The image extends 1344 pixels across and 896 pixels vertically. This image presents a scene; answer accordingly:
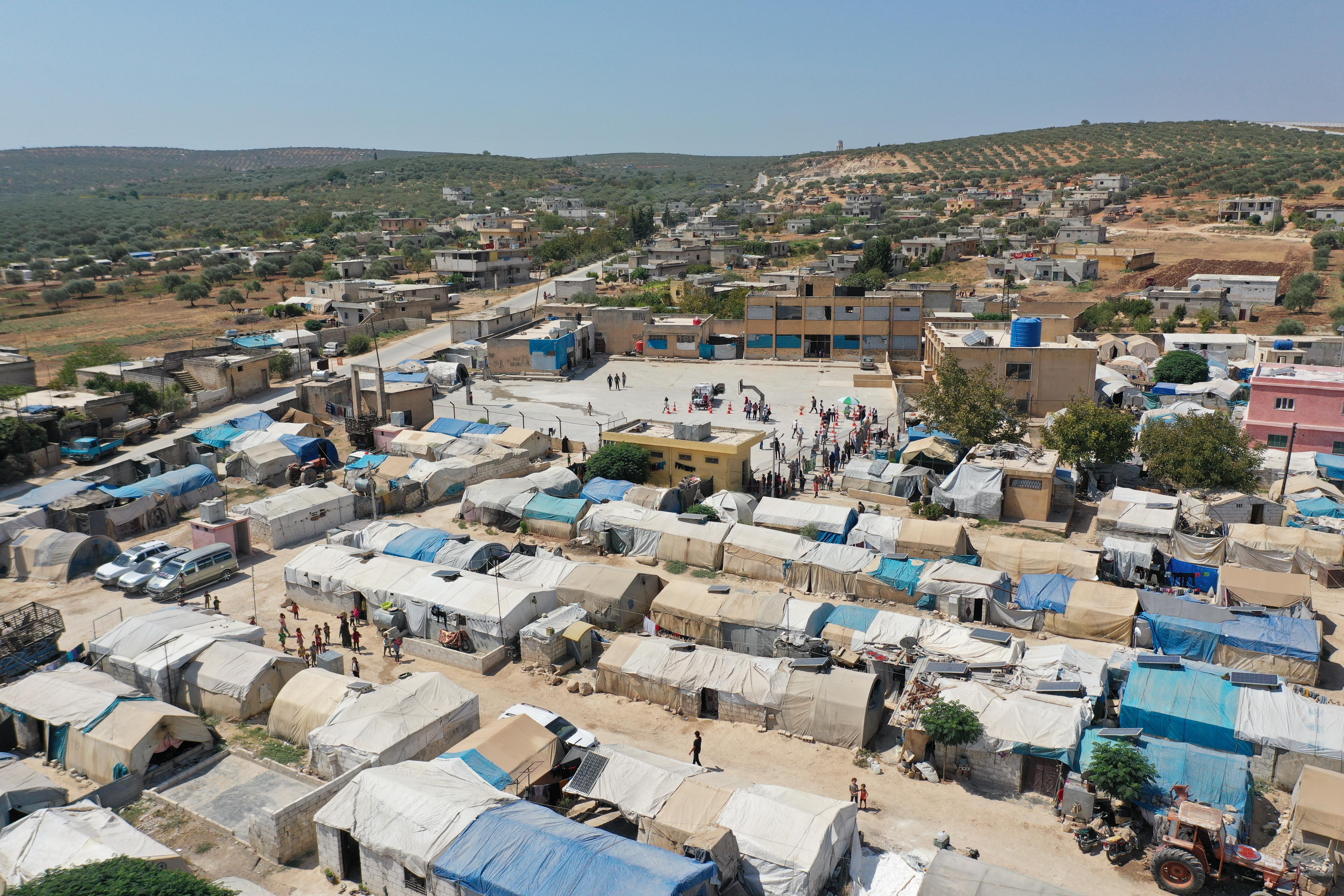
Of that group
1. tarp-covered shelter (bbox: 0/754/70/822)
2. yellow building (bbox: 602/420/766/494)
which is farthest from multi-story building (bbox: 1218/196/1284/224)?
tarp-covered shelter (bbox: 0/754/70/822)

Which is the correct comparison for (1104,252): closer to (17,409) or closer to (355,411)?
(355,411)

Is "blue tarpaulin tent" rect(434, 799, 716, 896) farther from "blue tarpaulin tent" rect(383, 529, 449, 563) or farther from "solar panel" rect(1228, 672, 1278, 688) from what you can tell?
"blue tarpaulin tent" rect(383, 529, 449, 563)

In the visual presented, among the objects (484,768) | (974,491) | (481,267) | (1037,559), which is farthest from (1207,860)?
(481,267)

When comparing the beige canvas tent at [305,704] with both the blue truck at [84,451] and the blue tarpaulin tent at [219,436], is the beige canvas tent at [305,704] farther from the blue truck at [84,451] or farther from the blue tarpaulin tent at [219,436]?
the blue truck at [84,451]

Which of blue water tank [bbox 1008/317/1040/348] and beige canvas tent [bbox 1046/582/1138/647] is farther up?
blue water tank [bbox 1008/317/1040/348]

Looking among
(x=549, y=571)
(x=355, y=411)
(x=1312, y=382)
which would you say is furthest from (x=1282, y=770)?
(x=355, y=411)
